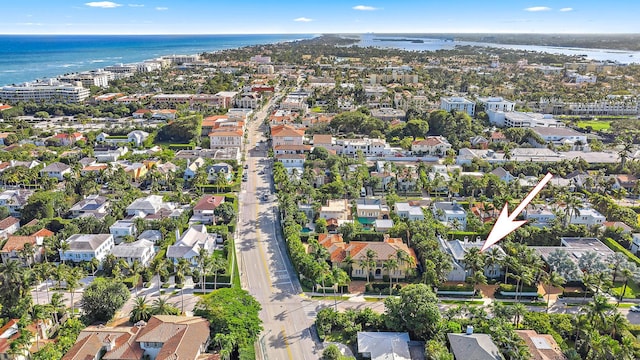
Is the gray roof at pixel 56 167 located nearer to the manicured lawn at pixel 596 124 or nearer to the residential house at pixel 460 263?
the residential house at pixel 460 263

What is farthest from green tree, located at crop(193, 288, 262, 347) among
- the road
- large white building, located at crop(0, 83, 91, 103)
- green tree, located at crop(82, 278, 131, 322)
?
large white building, located at crop(0, 83, 91, 103)

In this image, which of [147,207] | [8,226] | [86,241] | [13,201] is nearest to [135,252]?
[86,241]

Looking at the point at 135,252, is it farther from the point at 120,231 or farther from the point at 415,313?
the point at 415,313

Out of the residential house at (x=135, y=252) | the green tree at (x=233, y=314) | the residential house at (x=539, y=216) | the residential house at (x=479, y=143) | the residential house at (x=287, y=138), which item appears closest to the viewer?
the green tree at (x=233, y=314)

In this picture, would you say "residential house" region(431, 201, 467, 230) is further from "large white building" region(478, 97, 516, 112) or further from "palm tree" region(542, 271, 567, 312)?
"large white building" region(478, 97, 516, 112)

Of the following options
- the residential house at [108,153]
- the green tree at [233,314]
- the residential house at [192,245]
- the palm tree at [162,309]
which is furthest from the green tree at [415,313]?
the residential house at [108,153]

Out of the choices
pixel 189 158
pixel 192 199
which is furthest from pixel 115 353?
pixel 189 158
